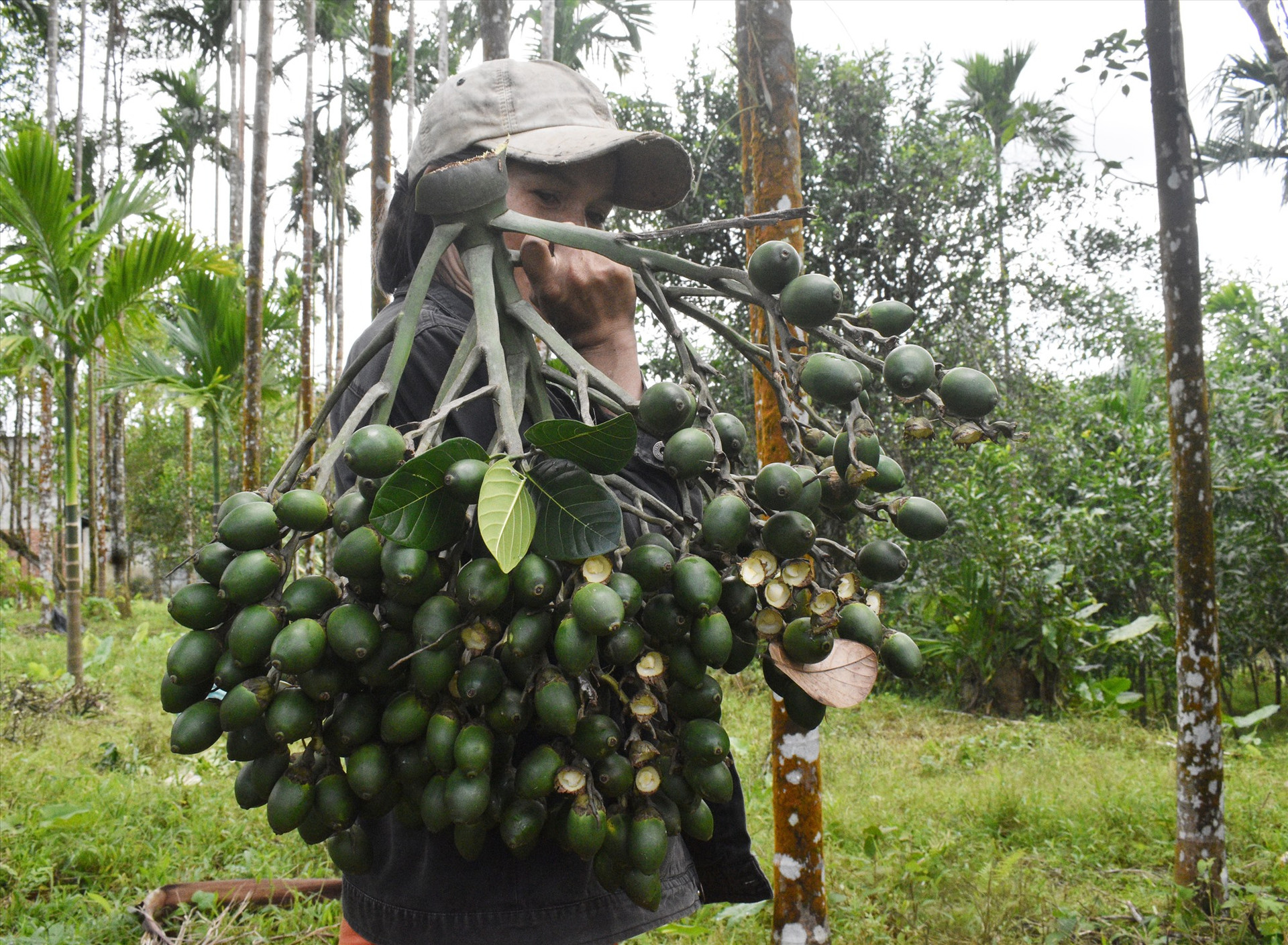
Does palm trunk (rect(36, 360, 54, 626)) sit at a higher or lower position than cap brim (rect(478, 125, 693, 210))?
lower

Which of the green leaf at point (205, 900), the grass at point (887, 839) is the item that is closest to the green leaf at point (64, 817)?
the grass at point (887, 839)

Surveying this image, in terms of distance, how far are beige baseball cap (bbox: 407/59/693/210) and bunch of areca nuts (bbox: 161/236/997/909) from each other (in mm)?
512

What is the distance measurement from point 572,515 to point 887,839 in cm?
335

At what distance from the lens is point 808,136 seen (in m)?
7.27

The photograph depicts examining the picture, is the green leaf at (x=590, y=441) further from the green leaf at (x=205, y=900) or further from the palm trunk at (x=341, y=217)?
the palm trunk at (x=341, y=217)

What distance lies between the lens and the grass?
9.15ft

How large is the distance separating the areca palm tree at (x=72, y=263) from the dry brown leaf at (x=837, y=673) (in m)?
5.34

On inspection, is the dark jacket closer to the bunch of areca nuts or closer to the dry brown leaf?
the bunch of areca nuts

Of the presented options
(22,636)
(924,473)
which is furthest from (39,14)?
(924,473)

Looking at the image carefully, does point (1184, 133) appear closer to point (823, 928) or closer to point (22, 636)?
point (823, 928)

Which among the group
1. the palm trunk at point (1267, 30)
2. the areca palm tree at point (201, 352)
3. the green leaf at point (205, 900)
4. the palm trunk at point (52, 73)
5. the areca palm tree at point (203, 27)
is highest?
the areca palm tree at point (203, 27)

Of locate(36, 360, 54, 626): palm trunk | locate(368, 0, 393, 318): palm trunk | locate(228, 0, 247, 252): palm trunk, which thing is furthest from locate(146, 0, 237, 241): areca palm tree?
locate(368, 0, 393, 318): palm trunk

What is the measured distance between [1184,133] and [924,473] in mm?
4393

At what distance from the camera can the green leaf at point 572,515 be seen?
2.47 ft
